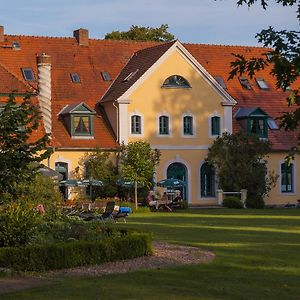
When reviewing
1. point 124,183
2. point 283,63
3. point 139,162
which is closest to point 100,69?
point 139,162

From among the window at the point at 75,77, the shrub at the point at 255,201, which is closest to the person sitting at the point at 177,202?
the shrub at the point at 255,201

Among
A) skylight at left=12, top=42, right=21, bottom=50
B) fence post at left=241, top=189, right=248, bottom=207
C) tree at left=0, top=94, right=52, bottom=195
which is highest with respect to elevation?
skylight at left=12, top=42, right=21, bottom=50

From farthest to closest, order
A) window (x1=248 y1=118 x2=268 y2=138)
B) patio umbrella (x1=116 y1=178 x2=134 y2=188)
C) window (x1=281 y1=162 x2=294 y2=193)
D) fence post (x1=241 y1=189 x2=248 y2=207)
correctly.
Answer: window (x1=281 y1=162 x2=294 y2=193) < window (x1=248 y1=118 x2=268 y2=138) < fence post (x1=241 y1=189 x2=248 y2=207) < patio umbrella (x1=116 y1=178 x2=134 y2=188)

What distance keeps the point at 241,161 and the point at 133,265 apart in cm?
3432

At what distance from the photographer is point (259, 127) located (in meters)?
56.9

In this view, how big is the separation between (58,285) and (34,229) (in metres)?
4.21

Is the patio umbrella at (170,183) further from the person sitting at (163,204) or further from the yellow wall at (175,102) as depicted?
the yellow wall at (175,102)

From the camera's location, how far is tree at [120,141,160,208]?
50.3 metres

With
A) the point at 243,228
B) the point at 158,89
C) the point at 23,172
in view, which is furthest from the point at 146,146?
the point at 23,172

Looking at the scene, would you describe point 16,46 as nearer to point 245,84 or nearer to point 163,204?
point 245,84

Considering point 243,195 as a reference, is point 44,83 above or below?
above

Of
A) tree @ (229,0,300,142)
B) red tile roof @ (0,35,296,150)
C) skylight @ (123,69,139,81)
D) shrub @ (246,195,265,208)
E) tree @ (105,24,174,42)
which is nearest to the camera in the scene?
tree @ (229,0,300,142)

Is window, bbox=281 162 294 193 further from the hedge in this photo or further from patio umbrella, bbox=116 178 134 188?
the hedge

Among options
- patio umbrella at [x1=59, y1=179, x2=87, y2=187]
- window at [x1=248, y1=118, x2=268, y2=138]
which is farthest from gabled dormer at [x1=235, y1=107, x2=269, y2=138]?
patio umbrella at [x1=59, y1=179, x2=87, y2=187]
